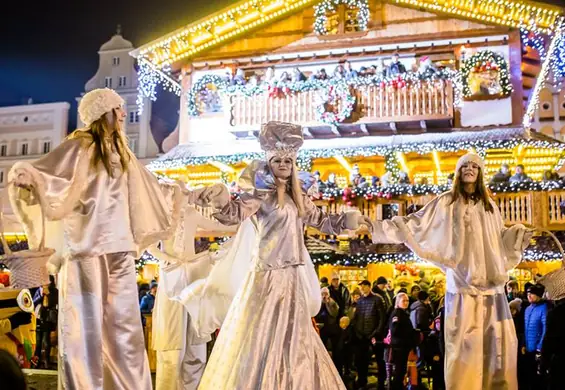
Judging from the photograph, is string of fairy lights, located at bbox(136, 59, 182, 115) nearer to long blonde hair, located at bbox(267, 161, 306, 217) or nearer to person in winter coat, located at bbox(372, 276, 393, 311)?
person in winter coat, located at bbox(372, 276, 393, 311)

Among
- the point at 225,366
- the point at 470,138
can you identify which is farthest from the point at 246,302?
the point at 470,138

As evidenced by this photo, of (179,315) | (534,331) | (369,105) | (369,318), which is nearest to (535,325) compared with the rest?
(534,331)

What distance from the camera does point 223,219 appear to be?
212 inches

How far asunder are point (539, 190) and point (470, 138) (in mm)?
2756

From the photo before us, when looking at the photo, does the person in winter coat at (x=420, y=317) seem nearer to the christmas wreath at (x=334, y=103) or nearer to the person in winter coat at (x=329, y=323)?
the person in winter coat at (x=329, y=323)

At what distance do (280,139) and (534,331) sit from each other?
4919 mm

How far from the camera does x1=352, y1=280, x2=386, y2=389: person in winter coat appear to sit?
400 inches

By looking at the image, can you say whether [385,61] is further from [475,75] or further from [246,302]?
[246,302]

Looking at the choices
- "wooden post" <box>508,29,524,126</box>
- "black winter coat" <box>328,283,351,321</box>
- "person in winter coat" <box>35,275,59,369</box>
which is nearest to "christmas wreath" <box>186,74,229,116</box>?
"wooden post" <box>508,29,524,126</box>

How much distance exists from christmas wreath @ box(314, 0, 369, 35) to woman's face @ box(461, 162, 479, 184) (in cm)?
1389

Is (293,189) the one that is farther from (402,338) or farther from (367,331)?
(367,331)

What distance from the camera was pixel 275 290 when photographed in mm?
5184

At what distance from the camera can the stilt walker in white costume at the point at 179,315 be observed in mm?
7031

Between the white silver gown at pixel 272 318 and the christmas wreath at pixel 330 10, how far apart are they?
15007 millimetres
